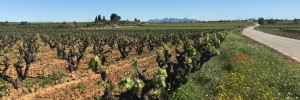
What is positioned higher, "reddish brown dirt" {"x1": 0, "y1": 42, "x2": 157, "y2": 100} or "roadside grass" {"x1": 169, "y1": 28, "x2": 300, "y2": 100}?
"roadside grass" {"x1": 169, "y1": 28, "x2": 300, "y2": 100}

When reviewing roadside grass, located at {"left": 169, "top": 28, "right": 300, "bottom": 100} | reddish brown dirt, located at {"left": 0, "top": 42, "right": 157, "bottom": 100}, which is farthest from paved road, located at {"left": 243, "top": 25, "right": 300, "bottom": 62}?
reddish brown dirt, located at {"left": 0, "top": 42, "right": 157, "bottom": 100}

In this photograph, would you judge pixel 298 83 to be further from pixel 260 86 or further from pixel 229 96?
pixel 229 96

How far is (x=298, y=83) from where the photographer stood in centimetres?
1984

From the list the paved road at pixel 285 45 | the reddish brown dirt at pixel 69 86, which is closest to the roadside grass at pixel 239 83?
the reddish brown dirt at pixel 69 86

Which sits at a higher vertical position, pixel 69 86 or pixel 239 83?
pixel 239 83

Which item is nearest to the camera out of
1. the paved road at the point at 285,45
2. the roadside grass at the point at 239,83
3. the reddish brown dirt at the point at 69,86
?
the roadside grass at the point at 239,83

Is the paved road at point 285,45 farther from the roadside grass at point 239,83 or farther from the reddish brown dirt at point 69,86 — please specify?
the reddish brown dirt at point 69,86

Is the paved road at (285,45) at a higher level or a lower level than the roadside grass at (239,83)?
lower

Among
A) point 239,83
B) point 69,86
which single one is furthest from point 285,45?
point 69,86

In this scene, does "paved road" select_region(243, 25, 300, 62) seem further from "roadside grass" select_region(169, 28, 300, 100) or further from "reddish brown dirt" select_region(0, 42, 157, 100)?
"reddish brown dirt" select_region(0, 42, 157, 100)

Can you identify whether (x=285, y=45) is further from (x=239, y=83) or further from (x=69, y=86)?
(x=69, y=86)

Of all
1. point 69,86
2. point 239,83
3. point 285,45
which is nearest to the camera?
point 239,83

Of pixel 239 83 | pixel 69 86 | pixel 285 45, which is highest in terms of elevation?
pixel 239 83

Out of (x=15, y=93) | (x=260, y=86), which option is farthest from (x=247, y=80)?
(x=15, y=93)
